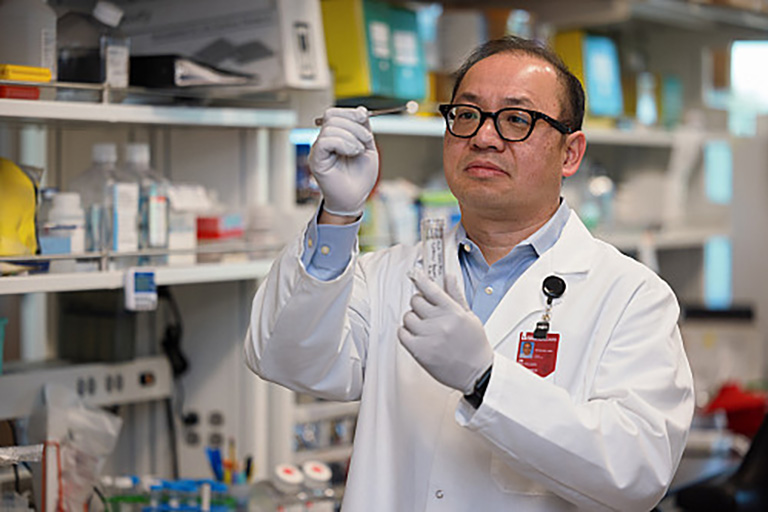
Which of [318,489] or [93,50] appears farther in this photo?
[318,489]

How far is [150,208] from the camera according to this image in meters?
2.03

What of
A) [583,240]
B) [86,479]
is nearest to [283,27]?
[583,240]

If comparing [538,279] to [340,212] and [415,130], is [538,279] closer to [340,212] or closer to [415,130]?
[340,212]

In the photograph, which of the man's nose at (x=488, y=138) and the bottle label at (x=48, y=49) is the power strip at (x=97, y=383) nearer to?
the bottle label at (x=48, y=49)

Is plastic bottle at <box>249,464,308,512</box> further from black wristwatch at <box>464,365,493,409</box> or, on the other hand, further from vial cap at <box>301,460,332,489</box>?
black wristwatch at <box>464,365,493,409</box>

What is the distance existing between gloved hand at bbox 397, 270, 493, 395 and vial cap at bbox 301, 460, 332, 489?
2.84 feet

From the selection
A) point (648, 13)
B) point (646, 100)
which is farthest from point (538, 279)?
point (646, 100)

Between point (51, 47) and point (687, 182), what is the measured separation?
271 centimetres

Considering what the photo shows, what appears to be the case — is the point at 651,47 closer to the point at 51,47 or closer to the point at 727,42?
the point at 727,42

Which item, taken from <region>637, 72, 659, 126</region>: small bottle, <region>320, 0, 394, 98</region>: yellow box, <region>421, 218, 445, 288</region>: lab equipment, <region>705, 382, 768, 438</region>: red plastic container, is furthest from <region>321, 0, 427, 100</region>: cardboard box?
<region>705, 382, 768, 438</region>: red plastic container

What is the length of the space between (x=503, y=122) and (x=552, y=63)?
0.15 metres

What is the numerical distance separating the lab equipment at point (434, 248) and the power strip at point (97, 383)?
0.98m

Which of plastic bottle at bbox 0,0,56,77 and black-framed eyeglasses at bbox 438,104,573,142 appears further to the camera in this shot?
plastic bottle at bbox 0,0,56,77

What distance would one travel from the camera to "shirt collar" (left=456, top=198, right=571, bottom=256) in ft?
5.57
